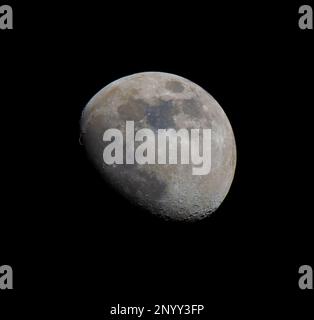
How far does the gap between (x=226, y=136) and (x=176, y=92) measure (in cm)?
56

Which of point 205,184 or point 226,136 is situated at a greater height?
point 226,136

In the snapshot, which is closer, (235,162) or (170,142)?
(170,142)

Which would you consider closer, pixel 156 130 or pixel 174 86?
pixel 156 130

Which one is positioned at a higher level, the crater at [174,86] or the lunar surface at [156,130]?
the crater at [174,86]

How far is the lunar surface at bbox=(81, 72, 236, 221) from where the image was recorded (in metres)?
5.02

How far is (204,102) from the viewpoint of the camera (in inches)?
209

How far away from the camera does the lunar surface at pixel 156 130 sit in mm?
5023

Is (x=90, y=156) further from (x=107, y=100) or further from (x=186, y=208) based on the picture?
(x=186, y=208)

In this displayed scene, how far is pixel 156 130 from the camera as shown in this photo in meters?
4.99

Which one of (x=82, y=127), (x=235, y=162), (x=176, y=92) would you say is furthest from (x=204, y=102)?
(x=82, y=127)

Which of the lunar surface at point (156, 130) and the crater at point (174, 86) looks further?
the crater at point (174, 86)

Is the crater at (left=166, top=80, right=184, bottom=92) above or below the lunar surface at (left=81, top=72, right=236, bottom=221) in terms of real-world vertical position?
above

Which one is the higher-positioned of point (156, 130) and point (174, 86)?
point (174, 86)

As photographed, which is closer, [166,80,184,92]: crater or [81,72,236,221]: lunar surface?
[81,72,236,221]: lunar surface
